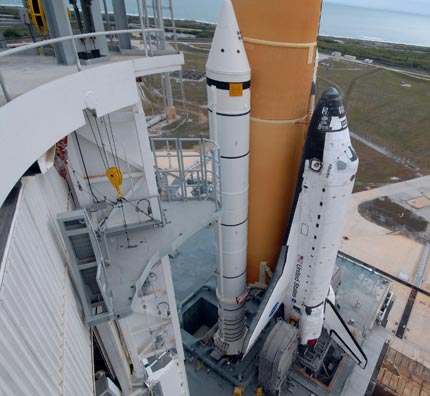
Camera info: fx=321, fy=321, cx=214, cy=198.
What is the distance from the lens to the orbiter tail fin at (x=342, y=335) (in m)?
12.8

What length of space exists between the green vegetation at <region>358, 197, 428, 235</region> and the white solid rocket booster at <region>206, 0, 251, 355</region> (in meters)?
A: 16.4

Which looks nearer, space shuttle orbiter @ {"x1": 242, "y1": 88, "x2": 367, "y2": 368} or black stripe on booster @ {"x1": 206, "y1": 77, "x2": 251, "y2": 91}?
black stripe on booster @ {"x1": 206, "y1": 77, "x2": 251, "y2": 91}

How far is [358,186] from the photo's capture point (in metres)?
28.9

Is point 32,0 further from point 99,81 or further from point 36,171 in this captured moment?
point 36,171

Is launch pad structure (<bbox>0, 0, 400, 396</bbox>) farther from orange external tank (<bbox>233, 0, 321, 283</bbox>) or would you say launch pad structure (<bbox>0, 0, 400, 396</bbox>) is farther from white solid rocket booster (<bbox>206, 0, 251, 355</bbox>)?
orange external tank (<bbox>233, 0, 321, 283</bbox>)

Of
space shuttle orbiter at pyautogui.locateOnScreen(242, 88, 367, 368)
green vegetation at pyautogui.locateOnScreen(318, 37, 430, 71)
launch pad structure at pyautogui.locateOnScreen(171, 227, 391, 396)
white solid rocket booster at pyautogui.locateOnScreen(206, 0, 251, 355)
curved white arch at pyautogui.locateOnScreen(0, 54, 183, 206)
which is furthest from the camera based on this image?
green vegetation at pyautogui.locateOnScreen(318, 37, 430, 71)

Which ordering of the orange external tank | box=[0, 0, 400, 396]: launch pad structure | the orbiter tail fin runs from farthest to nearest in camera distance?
1. the orbiter tail fin
2. the orange external tank
3. box=[0, 0, 400, 396]: launch pad structure

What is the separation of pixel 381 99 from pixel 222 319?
2073 inches

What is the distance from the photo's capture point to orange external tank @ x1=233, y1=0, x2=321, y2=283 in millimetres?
8391

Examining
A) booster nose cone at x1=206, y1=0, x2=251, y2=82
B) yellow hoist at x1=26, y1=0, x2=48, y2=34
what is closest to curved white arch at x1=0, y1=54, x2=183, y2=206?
yellow hoist at x1=26, y1=0, x2=48, y2=34

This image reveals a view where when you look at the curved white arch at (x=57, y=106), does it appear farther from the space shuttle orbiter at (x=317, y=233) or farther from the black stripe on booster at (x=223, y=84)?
the space shuttle orbiter at (x=317, y=233)

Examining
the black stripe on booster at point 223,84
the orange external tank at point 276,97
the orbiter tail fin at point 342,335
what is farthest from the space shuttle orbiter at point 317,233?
the black stripe on booster at point 223,84

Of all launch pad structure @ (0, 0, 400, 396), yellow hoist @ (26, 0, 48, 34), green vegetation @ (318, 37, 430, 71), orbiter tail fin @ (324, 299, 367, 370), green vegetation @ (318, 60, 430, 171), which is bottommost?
green vegetation @ (318, 60, 430, 171)

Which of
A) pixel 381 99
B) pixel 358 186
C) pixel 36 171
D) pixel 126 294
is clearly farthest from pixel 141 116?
pixel 381 99
